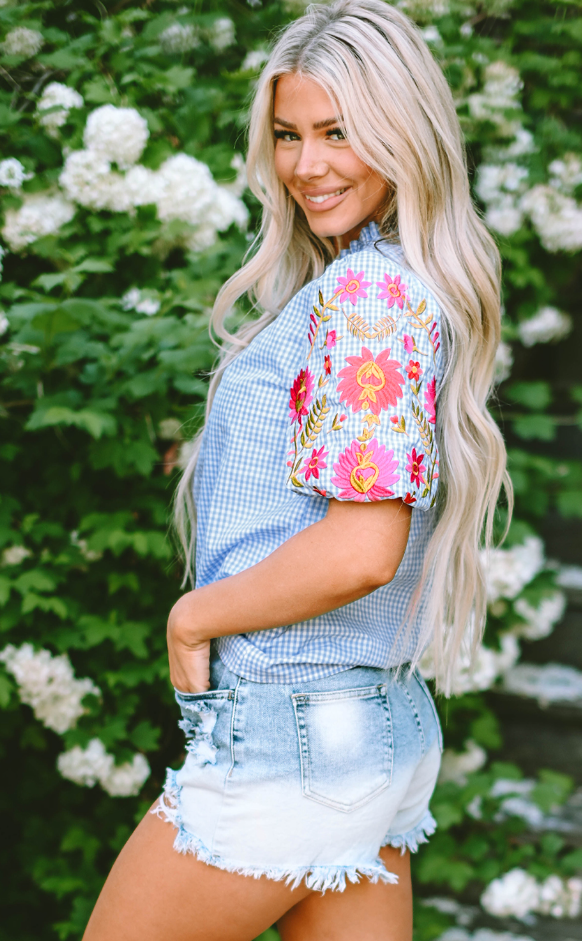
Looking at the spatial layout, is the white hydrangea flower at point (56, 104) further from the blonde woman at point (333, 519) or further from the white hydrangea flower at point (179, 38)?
the blonde woman at point (333, 519)

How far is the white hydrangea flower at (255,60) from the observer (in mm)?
2316

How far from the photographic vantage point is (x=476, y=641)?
1.44 meters

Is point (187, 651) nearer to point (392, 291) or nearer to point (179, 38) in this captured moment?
point (392, 291)

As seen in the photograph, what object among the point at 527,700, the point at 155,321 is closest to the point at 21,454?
the point at 155,321

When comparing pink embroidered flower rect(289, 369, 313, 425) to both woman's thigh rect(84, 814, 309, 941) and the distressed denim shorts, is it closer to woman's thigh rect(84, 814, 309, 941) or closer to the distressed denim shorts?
the distressed denim shorts

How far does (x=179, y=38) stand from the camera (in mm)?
2422

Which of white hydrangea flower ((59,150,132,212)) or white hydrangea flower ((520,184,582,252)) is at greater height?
white hydrangea flower ((520,184,582,252))

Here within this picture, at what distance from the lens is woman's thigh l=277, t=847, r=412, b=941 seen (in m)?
1.25

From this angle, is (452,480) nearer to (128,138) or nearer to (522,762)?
(128,138)

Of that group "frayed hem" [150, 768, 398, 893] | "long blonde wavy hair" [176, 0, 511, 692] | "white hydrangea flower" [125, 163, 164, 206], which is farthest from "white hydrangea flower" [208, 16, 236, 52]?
"frayed hem" [150, 768, 398, 893]

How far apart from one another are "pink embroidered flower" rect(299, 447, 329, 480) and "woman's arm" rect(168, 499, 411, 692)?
0.05 meters

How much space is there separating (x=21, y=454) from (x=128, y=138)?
3.02 ft

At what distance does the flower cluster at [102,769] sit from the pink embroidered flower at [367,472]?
1563 millimetres

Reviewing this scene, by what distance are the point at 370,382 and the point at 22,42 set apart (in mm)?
1846
